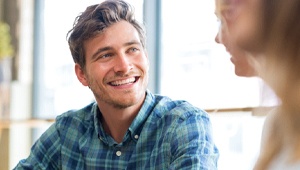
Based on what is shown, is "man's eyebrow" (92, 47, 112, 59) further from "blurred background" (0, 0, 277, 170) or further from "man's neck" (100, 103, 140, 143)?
"blurred background" (0, 0, 277, 170)

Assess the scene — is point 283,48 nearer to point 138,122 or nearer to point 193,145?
point 193,145

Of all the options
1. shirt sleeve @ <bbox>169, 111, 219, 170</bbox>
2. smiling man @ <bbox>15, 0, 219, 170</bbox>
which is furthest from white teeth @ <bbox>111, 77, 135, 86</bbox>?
shirt sleeve @ <bbox>169, 111, 219, 170</bbox>

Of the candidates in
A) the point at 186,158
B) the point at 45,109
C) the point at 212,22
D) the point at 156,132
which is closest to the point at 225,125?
the point at 212,22

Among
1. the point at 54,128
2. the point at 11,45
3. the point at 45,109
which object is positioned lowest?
the point at 45,109

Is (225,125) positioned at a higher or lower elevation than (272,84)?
lower

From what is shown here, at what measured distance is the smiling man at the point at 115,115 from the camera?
1.75 metres

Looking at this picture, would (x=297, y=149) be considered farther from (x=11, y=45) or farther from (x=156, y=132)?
(x=11, y=45)

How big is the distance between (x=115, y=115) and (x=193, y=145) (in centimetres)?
42

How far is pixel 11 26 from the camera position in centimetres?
378

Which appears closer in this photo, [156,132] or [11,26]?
[156,132]

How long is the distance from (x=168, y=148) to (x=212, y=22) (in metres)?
1.23

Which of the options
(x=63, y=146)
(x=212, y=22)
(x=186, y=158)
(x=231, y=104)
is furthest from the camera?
(x=212, y=22)

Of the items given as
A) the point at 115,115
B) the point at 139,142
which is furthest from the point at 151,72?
the point at 139,142

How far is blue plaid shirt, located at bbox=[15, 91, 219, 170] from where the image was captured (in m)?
1.63
